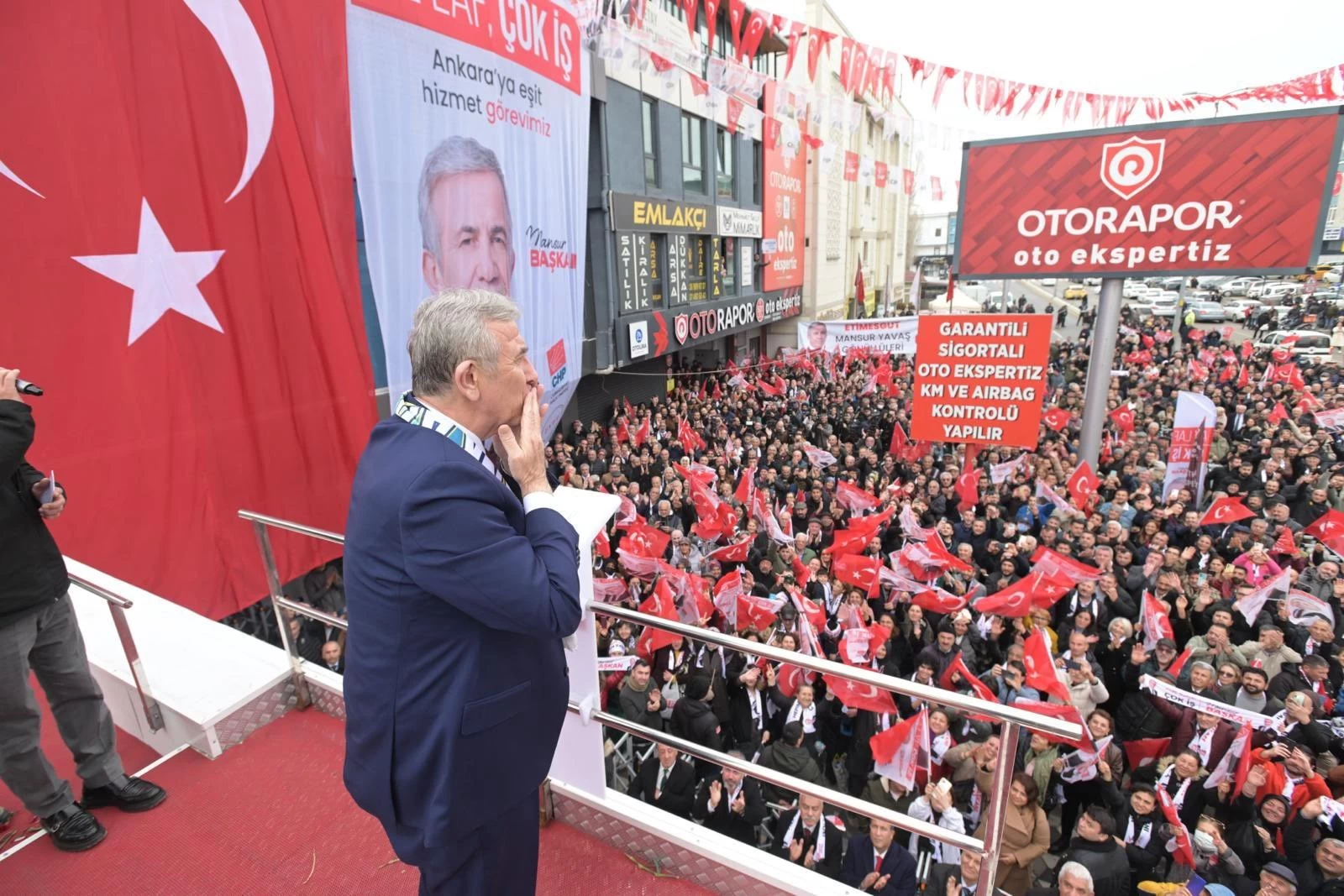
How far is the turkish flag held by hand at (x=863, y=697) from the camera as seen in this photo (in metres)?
5.34

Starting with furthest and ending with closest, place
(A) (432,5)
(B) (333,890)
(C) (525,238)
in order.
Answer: (C) (525,238), (A) (432,5), (B) (333,890)

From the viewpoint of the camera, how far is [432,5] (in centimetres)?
666

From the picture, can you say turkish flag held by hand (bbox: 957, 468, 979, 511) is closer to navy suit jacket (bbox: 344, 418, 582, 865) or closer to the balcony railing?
the balcony railing

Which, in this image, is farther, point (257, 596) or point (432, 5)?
point (432, 5)

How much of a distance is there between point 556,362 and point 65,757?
6.83 metres

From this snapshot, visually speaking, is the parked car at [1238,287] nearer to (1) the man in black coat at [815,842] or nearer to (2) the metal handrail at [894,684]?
(1) the man in black coat at [815,842]

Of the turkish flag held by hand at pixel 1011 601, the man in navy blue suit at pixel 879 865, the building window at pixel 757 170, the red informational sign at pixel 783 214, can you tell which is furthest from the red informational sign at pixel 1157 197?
the red informational sign at pixel 783 214

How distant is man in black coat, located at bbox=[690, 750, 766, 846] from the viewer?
16.0ft

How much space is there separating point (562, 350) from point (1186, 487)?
9895mm

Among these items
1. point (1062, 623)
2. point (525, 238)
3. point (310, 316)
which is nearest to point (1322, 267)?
point (1062, 623)

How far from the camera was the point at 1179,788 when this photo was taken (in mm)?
5145

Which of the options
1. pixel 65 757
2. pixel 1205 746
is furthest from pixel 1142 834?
pixel 65 757

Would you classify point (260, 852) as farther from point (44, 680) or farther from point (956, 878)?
point (956, 878)

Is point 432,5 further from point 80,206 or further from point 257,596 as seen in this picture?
point 257,596
